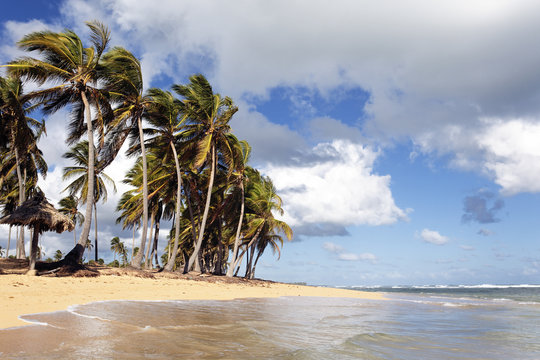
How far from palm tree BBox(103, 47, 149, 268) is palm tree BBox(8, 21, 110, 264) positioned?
84 cm

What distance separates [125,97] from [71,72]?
3.05 meters

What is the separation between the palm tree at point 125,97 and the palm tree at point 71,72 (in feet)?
2.75

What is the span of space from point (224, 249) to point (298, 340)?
A: 132ft

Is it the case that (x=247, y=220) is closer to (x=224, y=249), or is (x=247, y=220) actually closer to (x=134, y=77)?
(x=224, y=249)

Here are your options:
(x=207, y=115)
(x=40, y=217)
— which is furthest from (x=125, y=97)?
(x=40, y=217)

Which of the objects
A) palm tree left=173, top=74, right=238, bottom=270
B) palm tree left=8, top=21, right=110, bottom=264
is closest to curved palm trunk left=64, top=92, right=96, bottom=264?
palm tree left=8, top=21, right=110, bottom=264

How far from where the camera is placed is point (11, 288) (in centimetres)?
1039

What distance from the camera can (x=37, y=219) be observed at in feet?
46.7

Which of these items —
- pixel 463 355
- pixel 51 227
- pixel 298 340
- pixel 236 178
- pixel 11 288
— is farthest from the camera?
pixel 236 178

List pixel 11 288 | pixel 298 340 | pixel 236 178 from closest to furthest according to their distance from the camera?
pixel 298 340 < pixel 11 288 < pixel 236 178

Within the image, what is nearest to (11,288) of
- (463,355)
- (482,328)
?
(463,355)

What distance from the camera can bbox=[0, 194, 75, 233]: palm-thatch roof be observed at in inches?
558

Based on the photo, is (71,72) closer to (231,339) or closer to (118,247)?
(231,339)

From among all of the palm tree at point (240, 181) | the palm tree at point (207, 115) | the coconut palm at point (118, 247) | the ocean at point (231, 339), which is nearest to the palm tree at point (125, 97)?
the palm tree at point (207, 115)
